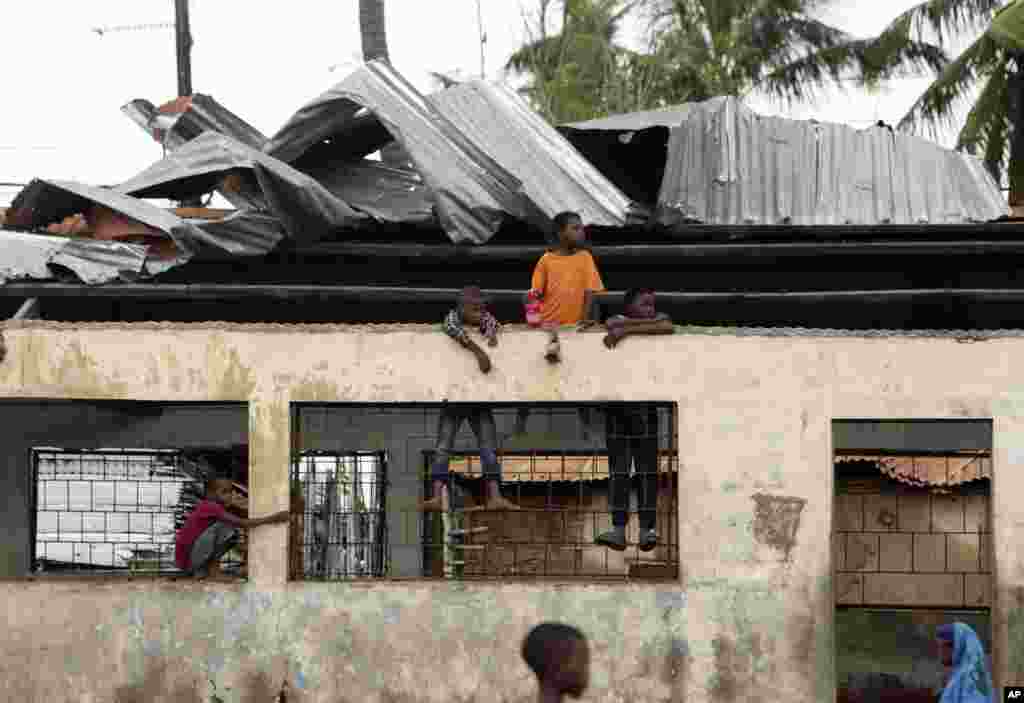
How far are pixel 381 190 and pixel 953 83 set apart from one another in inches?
606

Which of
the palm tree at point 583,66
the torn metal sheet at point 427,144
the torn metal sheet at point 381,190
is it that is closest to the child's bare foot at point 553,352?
the torn metal sheet at point 427,144

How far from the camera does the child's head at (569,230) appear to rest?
1201 cm

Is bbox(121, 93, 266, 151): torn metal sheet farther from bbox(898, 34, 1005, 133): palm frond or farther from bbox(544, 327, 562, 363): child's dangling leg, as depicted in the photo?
bbox(898, 34, 1005, 133): palm frond

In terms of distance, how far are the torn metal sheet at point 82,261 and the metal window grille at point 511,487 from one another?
61.6 inches

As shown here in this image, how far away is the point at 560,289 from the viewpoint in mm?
11867

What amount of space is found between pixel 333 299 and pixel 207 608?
2715mm

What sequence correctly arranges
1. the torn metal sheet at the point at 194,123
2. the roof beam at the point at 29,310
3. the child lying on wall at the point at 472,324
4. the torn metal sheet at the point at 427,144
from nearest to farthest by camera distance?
the child lying on wall at the point at 472,324
the roof beam at the point at 29,310
the torn metal sheet at the point at 427,144
the torn metal sheet at the point at 194,123

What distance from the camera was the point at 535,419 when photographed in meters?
15.8

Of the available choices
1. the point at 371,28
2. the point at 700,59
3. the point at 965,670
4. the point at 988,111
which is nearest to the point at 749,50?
the point at 700,59

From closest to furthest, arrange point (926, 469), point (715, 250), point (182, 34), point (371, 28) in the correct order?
1. point (715, 250)
2. point (926, 469)
3. point (371, 28)
4. point (182, 34)

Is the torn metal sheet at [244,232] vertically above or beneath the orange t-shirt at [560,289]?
above

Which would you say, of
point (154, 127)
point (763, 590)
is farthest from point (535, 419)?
point (763, 590)

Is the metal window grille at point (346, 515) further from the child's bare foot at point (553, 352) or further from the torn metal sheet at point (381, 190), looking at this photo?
the child's bare foot at point (553, 352)

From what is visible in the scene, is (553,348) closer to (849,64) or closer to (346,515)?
(346,515)
